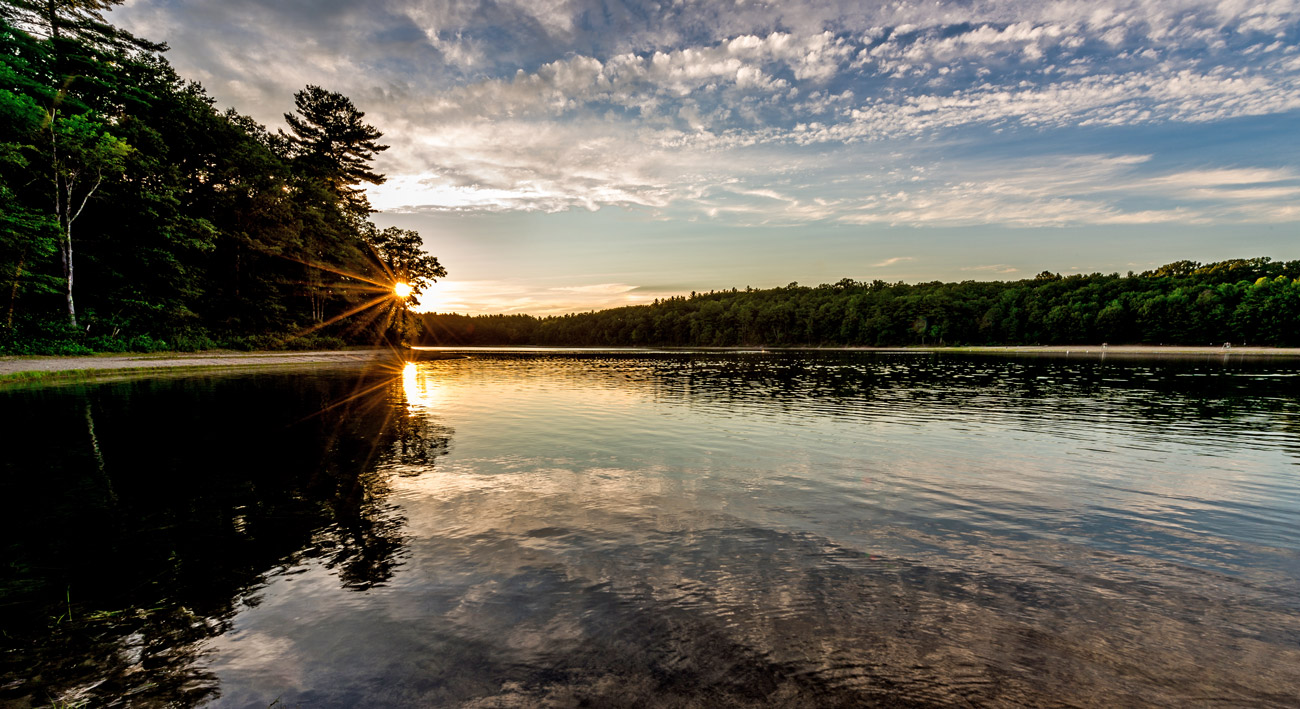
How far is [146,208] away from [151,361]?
14134 mm

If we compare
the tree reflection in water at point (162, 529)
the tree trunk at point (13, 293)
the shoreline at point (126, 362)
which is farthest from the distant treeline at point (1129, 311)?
the tree trunk at point (13, 293)

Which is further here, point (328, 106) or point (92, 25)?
point (328, 106)

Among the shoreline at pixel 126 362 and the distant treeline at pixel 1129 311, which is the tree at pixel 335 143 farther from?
the distant treeline at pixel 1129 311

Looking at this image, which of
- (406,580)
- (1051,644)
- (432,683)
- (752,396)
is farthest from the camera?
(752,396)

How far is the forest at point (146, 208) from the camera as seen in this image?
124ft

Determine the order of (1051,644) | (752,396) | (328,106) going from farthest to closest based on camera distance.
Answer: (328,106)
(752,396)
(1051,644)

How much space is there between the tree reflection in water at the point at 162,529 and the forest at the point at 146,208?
30.1m

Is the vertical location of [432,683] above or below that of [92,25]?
below

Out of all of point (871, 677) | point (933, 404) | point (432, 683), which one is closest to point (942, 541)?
point (871, 677)

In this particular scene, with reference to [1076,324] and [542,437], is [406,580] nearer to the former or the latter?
[542,437]

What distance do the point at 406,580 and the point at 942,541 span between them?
29.0ft

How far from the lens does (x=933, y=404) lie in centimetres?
2936

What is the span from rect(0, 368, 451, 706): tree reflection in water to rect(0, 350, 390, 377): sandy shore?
2109 cm

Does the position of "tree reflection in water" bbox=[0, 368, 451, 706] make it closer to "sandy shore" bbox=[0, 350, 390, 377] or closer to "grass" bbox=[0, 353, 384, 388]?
"grass" bbox=[0, 353, 384, 388]
